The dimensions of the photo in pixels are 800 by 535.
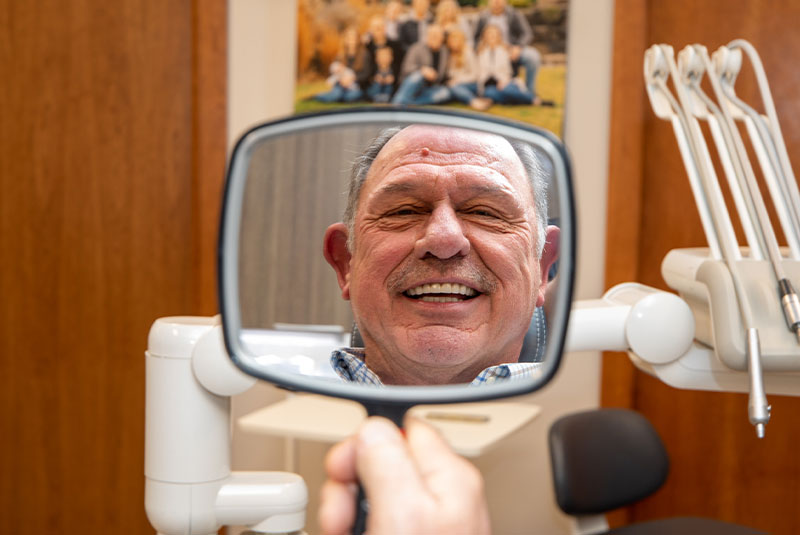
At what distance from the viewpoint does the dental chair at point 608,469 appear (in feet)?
5.53

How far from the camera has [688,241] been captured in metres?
2.02

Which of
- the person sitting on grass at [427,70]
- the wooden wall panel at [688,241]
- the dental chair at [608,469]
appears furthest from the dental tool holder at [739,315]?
the person sitting on grass at [427,70]

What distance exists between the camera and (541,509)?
2172 mm

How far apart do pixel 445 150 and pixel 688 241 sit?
5.99ft

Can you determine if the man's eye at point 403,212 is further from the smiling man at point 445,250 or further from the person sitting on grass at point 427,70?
the person sitting on grass at point 427,70

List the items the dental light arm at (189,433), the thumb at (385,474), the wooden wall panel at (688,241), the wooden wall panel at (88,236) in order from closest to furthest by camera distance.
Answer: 1. the thumb at (385,474)
2. the dental light arm at (189,433)
3. the wooden wall panel at (688,241)
4. the wooden wall panel at (88,236)

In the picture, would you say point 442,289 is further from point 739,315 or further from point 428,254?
point 739,315

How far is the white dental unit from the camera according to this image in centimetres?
60

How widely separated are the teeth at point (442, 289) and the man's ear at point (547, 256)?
0.03m

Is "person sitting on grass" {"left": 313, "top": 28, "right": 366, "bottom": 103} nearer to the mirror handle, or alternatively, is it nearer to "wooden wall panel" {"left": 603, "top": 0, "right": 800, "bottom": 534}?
"wooden wall panel" {"left": 603, "top": 0, "right": 800, "bottom": 534}

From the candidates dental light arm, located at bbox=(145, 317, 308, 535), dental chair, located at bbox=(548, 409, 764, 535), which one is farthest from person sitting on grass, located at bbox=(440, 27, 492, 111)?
dental light arm, located at bbox=(145, 317, 308, 535)

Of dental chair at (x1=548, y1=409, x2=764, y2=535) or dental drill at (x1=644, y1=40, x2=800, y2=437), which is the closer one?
dental drill at (x1=644, y1=40, x2=800, y2=437)

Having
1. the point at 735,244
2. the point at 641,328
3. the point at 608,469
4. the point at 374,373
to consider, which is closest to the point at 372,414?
the point at 374,373

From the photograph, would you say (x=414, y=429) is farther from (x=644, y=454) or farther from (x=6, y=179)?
(x=6, y=179)
